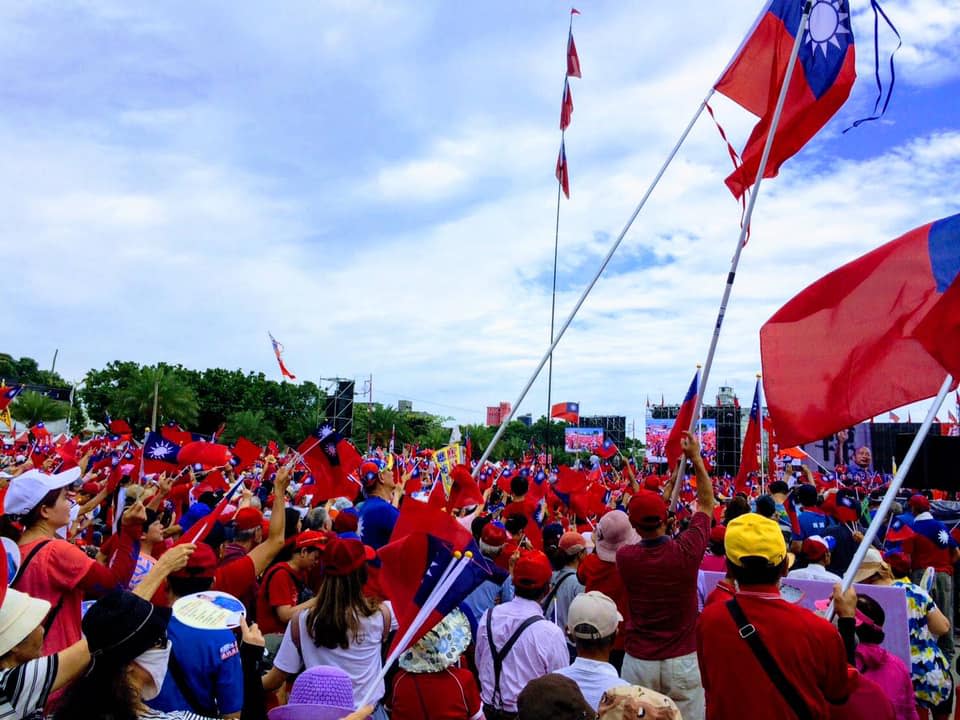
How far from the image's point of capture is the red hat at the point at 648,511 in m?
4.30

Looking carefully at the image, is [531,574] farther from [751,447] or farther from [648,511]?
[751,447]

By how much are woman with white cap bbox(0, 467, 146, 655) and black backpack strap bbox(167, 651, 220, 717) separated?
48cm

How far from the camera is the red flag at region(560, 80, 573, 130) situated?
41.3ft

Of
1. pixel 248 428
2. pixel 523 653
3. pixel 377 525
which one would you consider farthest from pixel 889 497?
pixel 248 428

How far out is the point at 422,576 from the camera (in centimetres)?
371

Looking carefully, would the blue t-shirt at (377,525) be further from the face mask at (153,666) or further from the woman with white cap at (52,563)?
the face mask at (153,666)

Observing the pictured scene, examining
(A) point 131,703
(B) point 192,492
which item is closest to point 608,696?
(A) point 131,703

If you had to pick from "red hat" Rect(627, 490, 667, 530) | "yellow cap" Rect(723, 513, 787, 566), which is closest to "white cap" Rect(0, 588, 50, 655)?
"yellow cap" Rect(723, 513, 787, 566)

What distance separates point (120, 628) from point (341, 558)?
148 centimetres

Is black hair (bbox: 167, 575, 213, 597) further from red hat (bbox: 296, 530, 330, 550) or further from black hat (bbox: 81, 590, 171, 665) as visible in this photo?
black hat (bbox: 81, 590, 171, 665)

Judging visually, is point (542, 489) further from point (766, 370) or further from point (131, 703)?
point (131, 703)

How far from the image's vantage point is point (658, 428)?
75688 millimetres

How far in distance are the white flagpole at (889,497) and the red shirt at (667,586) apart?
35.6 inches

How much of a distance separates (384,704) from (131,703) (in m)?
1.92
